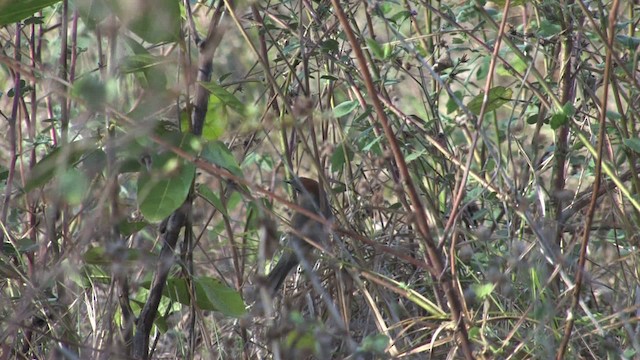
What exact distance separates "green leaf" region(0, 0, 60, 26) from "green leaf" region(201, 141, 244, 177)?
52 centimetres

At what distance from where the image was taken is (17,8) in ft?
6.82

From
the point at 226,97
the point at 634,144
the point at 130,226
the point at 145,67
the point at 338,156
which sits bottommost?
the point at 634,144

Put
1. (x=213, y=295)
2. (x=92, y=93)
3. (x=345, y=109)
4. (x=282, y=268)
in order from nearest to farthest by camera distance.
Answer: (x=92, y=93)
(x=345, y=109)
(x=213, y=295)
(x=282, y=268)

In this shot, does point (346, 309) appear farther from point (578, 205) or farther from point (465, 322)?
point (578, 205)

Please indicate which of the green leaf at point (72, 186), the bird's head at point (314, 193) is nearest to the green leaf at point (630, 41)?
the bird's head at point (314, 193)

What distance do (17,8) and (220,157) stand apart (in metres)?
0.60

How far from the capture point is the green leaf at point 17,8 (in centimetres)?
207

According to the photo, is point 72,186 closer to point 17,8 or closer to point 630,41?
point 17,8

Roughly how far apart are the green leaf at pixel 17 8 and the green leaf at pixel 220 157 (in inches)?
20.4

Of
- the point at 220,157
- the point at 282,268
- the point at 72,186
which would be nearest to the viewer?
the point at 72,186

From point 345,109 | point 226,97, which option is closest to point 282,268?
point 345,109

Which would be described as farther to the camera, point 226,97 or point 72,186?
point 226,97

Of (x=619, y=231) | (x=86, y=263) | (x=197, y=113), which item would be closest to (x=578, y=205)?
(x=619, y=231)

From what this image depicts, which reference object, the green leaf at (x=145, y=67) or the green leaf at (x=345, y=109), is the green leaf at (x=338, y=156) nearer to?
the green leaf at (x=345, y=109)
